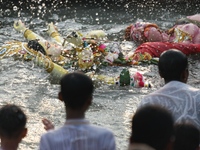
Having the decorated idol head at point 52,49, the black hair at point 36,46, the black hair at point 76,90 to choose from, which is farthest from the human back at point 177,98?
the black hair at point 36,46

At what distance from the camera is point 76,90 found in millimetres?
2840

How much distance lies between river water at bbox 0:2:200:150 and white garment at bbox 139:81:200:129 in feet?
4.70

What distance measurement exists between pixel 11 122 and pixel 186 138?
3.46 feet

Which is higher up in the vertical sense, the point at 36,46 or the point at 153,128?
the point at 153,128

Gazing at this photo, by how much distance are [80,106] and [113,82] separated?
3480 mm

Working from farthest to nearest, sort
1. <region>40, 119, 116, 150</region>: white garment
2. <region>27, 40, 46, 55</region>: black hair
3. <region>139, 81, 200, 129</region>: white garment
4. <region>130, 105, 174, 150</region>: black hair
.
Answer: <region>27, 40, 46, 55</region>: black hair → <region>139, 81, 200, 129</region>: white garment → <region>40, 119, 116, 150</region>: white garment → <region>130, 105, 174, 150</region>: black hair

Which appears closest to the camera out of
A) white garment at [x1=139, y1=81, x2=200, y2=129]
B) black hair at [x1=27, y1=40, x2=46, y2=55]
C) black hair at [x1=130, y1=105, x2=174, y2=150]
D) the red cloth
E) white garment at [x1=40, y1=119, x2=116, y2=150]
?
black hair at [x1=130, y1=105, x2=174, y2=150]

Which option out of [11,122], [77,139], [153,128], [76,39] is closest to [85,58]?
[76,39]

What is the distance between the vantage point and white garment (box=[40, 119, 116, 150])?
8.80 feet

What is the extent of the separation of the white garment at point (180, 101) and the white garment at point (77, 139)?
74cm

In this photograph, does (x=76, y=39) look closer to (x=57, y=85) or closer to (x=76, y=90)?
(x=57, y=85)

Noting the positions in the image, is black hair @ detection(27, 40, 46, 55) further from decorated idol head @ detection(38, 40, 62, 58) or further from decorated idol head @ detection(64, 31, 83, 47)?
decorated idol head @ detection(64, 31, 83, 47)

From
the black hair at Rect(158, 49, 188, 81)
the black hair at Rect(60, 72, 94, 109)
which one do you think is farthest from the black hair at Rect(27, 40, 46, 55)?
the black hair at Rect(60, 72, 94, 109)

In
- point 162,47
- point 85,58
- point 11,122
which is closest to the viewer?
point 11,122
